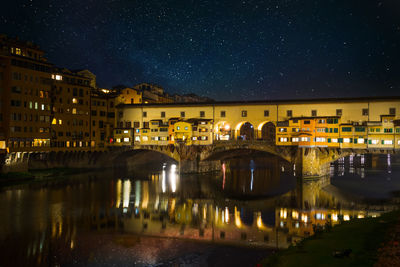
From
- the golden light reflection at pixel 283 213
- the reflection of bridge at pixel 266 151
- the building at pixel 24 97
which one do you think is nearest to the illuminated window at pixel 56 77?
the building at pixel 24 97

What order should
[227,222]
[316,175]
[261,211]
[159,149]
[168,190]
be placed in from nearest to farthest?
[227,222], [261,211], [168,190], [316,175], [159,149]

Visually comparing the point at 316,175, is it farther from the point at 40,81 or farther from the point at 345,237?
the point at 40,81

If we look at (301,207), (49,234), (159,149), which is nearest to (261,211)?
(301,207)

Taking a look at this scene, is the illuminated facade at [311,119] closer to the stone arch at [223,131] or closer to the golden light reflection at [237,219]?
the stone arch at [223,131]

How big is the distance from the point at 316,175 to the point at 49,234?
44.3 meters

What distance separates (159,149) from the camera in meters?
66.6

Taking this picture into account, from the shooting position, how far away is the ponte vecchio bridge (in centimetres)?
5228

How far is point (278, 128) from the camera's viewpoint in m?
57.0

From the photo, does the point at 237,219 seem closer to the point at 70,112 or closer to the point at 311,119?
the point at 311,119

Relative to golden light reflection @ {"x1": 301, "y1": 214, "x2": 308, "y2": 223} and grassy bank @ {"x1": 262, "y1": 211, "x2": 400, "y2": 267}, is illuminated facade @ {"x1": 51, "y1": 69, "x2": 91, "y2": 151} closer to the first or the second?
golden light reflection @ {"x1": 301, "y1": 214, "x2": 308, "y2": 223}

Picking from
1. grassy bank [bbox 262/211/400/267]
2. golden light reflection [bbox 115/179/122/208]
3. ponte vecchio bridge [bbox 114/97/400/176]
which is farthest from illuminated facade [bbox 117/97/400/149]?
grassy bank [bbox 262/211/400/267]

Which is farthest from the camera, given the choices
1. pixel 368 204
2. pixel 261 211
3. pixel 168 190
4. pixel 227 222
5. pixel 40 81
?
pixel 40 81

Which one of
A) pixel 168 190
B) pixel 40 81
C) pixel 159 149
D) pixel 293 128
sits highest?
pixel 40 81

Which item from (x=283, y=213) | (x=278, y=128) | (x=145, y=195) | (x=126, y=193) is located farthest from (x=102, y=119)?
(x=283, y=213)
